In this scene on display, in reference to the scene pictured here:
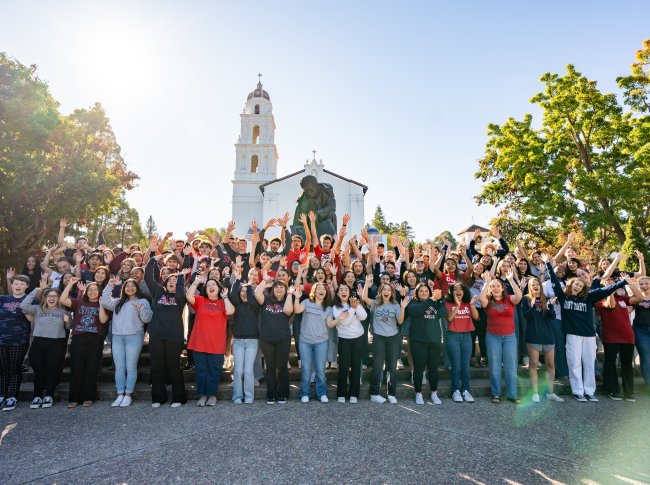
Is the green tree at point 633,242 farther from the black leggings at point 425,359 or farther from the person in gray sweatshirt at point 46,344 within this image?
the person in gray sweatshirt at point 46,344

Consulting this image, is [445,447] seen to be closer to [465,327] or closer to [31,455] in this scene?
[465,327]

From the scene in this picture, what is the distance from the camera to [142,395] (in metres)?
5.67

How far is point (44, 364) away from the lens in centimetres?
543

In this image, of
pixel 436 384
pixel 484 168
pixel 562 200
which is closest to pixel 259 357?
pixel 436 384

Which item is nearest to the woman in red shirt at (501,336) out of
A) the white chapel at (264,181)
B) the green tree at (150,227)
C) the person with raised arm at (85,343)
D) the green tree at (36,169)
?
the person with raised arm at (85,343)

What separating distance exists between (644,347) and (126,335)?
27.7 ft

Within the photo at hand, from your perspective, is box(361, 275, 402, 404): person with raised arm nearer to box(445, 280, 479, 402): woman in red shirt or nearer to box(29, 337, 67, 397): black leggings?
box(445, 280, 479, 402): woman in red shirt

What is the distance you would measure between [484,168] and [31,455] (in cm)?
2219

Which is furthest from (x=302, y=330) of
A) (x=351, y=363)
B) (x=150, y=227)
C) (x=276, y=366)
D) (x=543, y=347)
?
(x=150, y=227)

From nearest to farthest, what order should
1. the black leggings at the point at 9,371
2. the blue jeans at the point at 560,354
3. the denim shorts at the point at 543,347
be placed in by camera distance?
the black leggings at the point at 9,371 < the denim shorts at the point at 543,347 < the blue jeans at the point at 560,354

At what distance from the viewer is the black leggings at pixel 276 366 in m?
5.57

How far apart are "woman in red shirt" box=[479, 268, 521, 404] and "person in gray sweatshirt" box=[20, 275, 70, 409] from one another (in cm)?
653

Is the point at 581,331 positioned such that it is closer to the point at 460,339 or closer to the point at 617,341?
the point at 617,341

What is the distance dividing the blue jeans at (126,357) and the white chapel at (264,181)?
3631 cm
